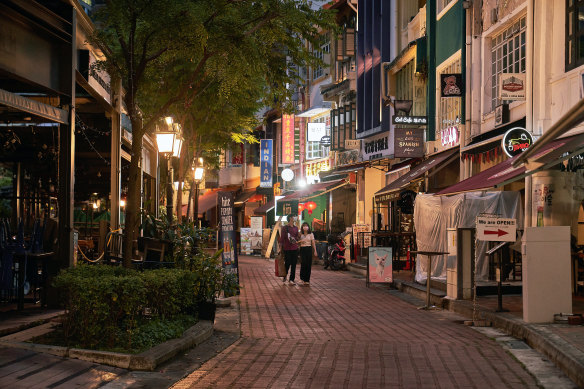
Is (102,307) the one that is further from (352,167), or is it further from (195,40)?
(352,167)

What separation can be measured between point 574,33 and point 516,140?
8.46 feet

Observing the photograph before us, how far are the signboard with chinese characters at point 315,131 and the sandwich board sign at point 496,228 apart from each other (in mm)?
29695

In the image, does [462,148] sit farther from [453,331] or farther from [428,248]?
[453,331]

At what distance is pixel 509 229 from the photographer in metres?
13.0

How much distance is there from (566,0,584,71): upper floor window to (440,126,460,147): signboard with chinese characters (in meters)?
7.49

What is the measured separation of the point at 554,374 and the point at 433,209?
11320mm

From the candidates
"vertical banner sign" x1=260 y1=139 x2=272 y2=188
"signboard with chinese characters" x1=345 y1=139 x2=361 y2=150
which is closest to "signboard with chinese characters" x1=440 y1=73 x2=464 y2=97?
"signboard with chinese characters" x1=345 y1=139 x2=361 y2=150

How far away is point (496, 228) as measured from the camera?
13.0 m

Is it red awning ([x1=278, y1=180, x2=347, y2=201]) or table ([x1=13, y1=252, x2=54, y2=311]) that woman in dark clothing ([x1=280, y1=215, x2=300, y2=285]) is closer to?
table ([x1=13, y1=252, x2=54, y2=311])

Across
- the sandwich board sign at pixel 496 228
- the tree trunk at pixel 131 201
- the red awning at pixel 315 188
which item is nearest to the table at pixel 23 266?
the tree trunk at pixel 131 201

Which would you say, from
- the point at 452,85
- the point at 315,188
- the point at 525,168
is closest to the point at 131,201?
the point at 525,168

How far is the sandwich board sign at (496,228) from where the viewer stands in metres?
13.0

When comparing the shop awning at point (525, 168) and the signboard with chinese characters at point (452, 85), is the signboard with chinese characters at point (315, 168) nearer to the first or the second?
the signboard with chinese characters at point (452, 85)

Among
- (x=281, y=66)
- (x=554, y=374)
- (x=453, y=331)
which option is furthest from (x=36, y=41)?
(x=554, y=374)
